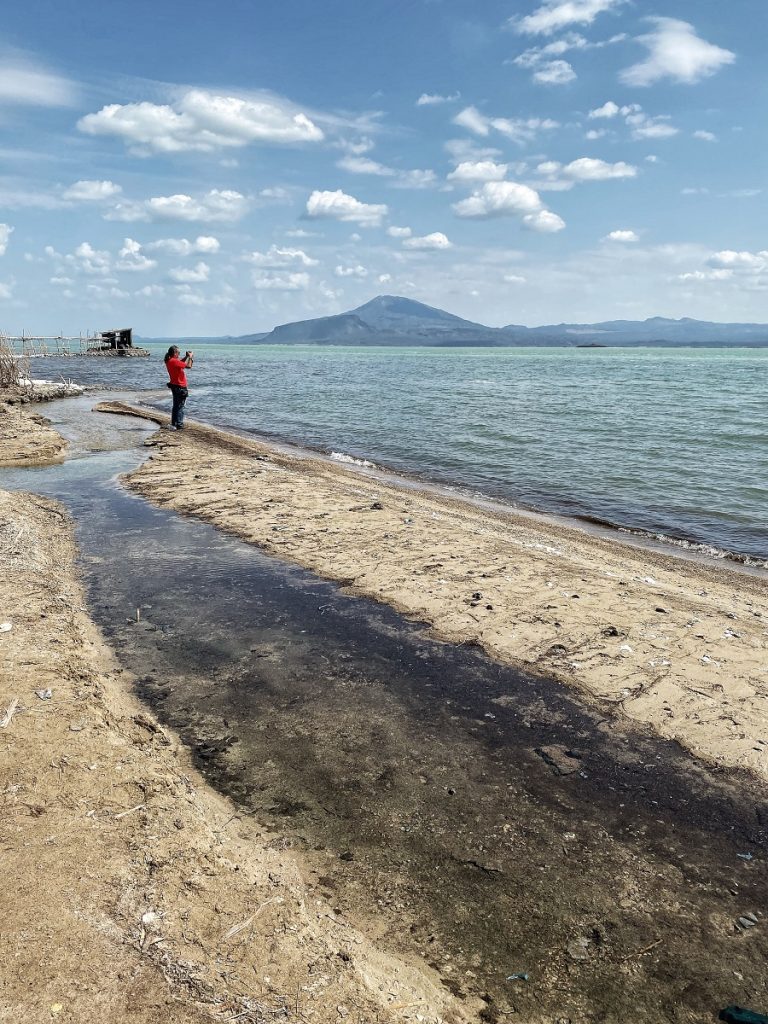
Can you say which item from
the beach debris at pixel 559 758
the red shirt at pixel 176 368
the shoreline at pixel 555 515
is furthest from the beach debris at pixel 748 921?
the red shirt at pixel 176 368

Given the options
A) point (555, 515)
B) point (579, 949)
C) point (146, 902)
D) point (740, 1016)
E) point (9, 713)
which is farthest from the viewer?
point (555, 515)

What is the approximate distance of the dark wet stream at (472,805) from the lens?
3340mm

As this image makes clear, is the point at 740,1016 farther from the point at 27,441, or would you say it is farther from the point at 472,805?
the point at 27,441

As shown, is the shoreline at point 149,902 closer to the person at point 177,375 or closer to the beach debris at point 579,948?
the beach debris at point 579,948

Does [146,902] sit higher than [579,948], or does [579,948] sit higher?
[146,902]

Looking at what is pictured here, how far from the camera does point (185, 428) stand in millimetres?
22688

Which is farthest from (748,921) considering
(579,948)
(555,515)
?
(555,515)

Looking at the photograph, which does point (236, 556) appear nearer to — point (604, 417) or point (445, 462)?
point (445, 462)

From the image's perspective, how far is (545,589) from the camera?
830 centimetres

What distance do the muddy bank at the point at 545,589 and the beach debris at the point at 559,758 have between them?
2.70ft

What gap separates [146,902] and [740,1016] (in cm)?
300

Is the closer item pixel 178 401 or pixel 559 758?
pixel 559 758

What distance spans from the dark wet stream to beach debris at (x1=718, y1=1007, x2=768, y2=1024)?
5cm

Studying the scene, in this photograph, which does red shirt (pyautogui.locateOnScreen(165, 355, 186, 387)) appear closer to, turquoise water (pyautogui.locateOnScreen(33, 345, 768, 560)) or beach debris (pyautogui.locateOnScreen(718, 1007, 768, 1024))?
turquoise water (pyautogui.locateOnScreen(33, 345, 768, 560))
